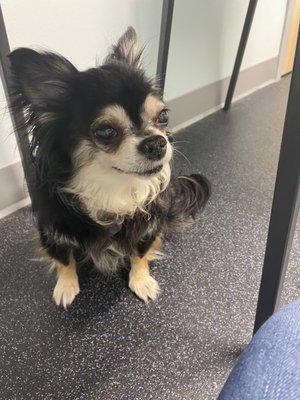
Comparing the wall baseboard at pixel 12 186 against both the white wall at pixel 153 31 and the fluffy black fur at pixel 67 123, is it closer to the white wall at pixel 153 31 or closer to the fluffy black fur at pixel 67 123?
the white wall at pixel 153 31

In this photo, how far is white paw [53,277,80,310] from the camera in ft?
3.65

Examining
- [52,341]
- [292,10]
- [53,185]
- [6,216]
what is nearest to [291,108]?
[53,185]

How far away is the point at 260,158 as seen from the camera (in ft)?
5.87

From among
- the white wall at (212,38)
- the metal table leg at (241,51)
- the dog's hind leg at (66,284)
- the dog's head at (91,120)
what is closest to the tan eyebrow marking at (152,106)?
the dog's head at (91,120)

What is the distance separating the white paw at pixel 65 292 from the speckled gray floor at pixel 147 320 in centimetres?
2

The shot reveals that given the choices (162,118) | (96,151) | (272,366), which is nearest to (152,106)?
(162,118)

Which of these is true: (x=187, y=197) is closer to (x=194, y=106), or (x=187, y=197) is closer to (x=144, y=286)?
(x=144, y=286)

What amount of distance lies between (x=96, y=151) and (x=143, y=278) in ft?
1.51

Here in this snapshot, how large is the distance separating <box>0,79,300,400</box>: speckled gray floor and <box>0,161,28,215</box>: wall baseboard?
0.06 meters

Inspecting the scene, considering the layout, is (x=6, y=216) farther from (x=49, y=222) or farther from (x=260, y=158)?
(x=260, y=158)

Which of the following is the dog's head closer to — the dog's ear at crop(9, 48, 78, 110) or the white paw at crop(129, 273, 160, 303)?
the dog's ear at crop(9, 48, 78, 110)

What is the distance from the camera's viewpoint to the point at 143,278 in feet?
3.81

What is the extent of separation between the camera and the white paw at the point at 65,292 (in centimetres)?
111

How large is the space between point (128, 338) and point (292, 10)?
2.14 m
